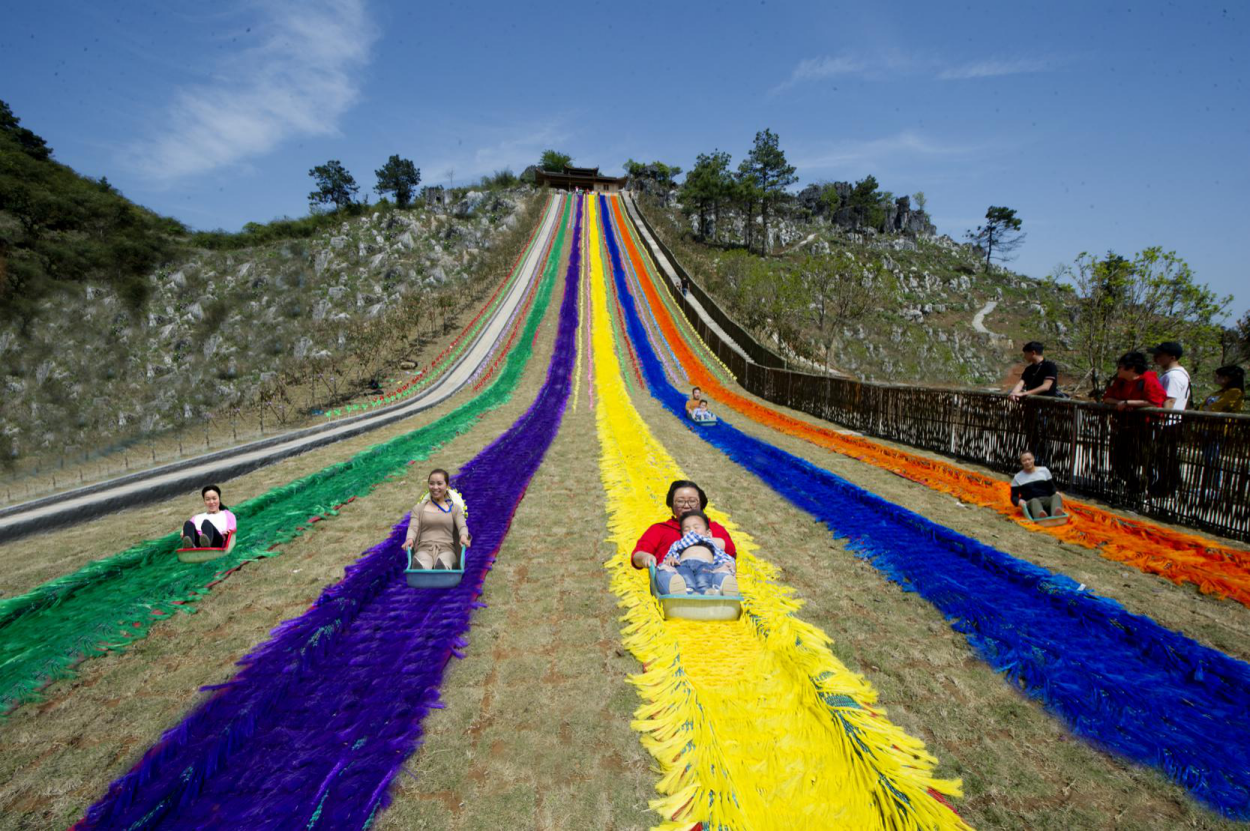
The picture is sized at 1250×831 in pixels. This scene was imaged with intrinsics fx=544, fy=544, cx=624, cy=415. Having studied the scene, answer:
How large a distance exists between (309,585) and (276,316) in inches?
1629

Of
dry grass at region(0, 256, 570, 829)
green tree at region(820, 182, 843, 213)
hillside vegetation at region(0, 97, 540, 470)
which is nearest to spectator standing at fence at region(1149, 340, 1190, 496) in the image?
dry grass at region(0, 256, 570, 829)

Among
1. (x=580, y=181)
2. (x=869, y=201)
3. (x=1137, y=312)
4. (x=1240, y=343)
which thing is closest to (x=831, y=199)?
(x=869, y=201)

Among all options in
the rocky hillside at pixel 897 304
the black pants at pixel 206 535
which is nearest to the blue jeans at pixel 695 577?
the black pants at pixel 206 535

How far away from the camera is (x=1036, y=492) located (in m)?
6.79

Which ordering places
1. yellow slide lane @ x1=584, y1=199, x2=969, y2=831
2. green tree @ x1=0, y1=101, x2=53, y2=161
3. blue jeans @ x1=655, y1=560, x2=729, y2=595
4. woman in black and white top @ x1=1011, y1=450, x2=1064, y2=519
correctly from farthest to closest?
green tree @ x1=0, y1=101, x2=53, y2=161
woman in black and white top @ x1=1011, y1=450, x2=1064, y2=519
blue jeans @ x1=655, y1=560, x2=729, y2=595
yellow slide lane @ x1=584, y1=199, x2=969, y2=831

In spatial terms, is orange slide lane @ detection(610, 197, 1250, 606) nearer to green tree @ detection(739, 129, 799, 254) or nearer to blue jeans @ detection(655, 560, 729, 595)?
blue jeans @ detection(655, 560, 729, 595)

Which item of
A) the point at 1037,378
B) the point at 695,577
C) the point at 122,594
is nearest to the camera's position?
the point at 695,577

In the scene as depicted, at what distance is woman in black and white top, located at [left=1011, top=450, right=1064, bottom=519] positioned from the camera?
666cm

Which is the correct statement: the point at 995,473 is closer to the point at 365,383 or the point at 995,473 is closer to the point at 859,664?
the point at 859,664

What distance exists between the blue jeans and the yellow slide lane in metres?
0.25

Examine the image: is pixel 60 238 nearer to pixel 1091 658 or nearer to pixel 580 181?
pixel 580 181

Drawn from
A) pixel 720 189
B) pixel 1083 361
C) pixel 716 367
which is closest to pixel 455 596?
pixel 716 367

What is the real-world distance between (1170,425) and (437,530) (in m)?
8.84

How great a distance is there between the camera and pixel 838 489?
27.5 feet
